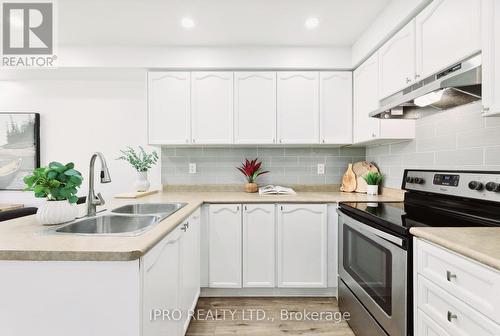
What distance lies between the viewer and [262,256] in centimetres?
231

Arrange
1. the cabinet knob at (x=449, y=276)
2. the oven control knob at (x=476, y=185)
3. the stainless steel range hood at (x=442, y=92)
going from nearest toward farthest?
the cabinet knob at (x=449, y=276), the stainless steel range hood at (x=442, y=92), the oven control knob at (x=476, y=185)

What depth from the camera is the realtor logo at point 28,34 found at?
2053 millimetres

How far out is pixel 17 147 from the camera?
3.01m

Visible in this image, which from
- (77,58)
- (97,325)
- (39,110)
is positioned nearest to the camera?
(97,325)

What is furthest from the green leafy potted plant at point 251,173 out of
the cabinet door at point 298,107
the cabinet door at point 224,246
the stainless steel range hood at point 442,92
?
the stainless steel range hood at point 442,92

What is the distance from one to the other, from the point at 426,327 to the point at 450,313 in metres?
0.19

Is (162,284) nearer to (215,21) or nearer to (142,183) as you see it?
(142,183)

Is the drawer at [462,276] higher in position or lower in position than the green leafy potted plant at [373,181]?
lower

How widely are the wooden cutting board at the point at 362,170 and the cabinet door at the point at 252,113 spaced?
967 millimetres

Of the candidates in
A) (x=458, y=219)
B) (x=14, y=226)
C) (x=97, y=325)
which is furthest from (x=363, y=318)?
(x=14, y=226)

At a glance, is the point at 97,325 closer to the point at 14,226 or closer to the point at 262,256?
the point at 14,226

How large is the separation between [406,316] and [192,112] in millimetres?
2262

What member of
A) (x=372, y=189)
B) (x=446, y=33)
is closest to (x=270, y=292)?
(x=372, y=189)

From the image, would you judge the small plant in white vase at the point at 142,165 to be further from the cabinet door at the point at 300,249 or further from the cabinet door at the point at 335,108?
the cabinet door at the point at 335,108
